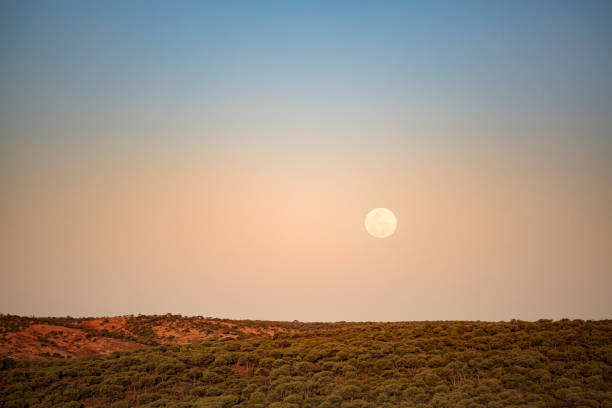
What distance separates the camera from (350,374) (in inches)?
1503

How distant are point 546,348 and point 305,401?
20873 millimetres

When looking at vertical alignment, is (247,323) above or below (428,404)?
above

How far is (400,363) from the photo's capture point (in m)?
39.8

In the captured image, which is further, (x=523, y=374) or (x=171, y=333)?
(x=171, y=333)

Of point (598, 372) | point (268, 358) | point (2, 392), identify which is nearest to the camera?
point (598, 372)

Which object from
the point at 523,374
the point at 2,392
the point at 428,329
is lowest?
the point at 2,392

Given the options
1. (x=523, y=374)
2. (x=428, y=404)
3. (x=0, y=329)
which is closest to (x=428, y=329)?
(x=523, y=374)

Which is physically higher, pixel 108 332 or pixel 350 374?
pixel 108 332

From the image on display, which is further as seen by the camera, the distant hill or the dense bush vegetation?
the distant hill

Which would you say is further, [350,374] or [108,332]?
[108,332]

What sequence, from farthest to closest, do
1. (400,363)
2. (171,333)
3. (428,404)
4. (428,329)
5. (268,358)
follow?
(171,333) → (428,329) → (268,358) → (400,363) → (428,404)

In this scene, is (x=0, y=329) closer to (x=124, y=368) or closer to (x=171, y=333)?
(x=171, y=333)

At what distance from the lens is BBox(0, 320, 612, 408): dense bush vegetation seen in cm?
3191

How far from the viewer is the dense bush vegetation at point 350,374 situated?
31906 mm
